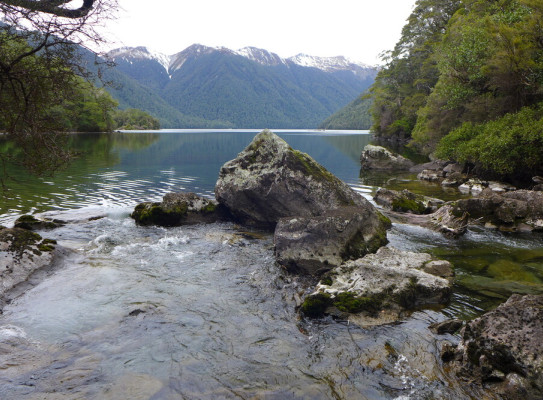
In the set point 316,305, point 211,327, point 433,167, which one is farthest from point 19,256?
point 433,167

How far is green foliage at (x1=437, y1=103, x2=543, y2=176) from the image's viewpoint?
25.4 metres

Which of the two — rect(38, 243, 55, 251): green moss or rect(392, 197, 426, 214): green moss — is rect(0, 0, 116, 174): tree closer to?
rect(38, 243, 55, 251): green moss

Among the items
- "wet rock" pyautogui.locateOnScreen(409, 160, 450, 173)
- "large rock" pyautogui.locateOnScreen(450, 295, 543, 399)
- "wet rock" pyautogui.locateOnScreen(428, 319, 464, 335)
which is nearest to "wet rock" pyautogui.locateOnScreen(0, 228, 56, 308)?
"wet rock" pyautogui.locateOnScreen(428, 319, 464, 335)

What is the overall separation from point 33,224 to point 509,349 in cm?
1996

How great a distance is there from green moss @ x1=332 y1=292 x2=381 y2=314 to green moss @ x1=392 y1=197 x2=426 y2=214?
546 inches

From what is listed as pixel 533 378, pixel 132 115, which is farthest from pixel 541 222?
pixel 132 115

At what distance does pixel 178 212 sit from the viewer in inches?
764

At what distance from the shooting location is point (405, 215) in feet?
69.7

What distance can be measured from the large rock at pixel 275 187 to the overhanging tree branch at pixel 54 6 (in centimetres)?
1072

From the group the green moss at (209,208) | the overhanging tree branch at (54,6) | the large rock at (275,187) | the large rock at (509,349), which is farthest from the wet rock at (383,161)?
the overhanging tree branch at (54,6)

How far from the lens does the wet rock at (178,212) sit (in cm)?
1914

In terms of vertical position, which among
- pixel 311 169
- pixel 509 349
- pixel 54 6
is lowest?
pixel 509 349

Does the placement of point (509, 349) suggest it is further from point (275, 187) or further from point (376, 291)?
point (275, 187)

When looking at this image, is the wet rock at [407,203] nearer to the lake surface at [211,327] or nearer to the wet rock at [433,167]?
the lake surface at [211,327]
